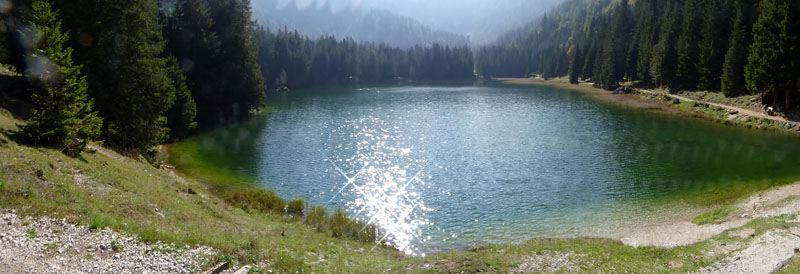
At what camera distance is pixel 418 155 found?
47.1 metres

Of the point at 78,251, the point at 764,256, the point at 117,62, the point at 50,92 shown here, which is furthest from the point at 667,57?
the point at 78,251

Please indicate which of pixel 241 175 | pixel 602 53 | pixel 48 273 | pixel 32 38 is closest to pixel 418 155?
pixel 241 175

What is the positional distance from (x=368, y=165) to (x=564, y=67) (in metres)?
176

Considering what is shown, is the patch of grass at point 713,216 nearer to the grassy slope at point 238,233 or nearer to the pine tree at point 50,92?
the grassy slope at point 238,233

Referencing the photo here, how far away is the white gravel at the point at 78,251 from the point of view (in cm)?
1212

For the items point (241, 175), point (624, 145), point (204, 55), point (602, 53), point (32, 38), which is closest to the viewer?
point (32, 38)

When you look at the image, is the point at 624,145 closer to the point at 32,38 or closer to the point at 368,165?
the point at 368,165

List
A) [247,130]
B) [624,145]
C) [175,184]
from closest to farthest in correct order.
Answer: [175,184], [624,145], [247,130]

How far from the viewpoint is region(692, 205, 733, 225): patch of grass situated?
83.7 feet

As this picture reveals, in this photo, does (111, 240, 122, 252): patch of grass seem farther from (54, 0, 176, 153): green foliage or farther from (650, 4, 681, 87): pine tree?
(650, 4, 681, 87): pine tree

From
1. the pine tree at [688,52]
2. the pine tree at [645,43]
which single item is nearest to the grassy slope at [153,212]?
the pine tree at [688,52]

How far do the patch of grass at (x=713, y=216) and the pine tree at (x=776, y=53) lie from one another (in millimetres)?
45588

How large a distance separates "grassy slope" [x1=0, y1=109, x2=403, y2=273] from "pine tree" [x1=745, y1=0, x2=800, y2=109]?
64.9m

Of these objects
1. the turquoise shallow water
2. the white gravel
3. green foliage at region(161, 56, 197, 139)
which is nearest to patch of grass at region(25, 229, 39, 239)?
the white gravel
